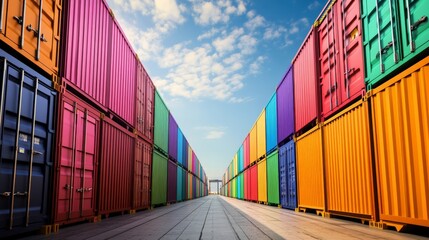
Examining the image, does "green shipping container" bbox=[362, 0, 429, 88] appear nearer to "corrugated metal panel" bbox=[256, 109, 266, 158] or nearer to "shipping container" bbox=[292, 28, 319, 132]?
"shipping container" bbox=[292, 28, 319, 132]

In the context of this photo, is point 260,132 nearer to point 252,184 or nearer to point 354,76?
point 252,184

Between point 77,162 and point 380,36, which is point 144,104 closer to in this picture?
point 77,162

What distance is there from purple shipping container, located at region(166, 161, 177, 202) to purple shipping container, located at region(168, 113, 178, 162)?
32.9 inches

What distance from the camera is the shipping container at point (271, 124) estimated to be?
1749cm

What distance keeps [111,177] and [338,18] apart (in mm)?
8021

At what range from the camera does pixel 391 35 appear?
6391 millimetres

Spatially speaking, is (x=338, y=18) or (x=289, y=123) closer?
(x=338, y=18)

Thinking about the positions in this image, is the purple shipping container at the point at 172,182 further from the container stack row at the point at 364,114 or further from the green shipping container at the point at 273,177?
the container stack row at the point at 364,114

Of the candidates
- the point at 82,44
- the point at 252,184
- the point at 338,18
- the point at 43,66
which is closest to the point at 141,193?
the point at 82,44

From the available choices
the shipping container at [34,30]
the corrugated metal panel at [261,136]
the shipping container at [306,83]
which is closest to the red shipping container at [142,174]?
the shipping container at [306,83]

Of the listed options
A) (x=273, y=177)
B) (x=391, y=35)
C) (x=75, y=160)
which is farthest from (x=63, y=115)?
(x=273, y=177)

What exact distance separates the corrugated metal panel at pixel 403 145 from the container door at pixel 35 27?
642cm

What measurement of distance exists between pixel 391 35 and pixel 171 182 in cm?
1877

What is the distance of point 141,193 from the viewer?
14.5 m
